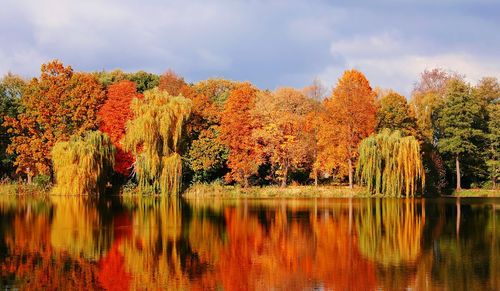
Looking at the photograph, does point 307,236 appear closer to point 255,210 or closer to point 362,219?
point 362,219

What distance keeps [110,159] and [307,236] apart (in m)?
28.5

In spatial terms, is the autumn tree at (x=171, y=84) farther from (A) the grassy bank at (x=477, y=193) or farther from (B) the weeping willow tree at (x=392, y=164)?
(A) the grassy bank at (x=477, y=193)

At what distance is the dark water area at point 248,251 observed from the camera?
1284cm

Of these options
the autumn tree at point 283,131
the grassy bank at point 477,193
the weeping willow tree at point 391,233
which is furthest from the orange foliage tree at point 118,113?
the grassy bank at point 477,193

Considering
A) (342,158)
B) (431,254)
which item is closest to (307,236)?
(431,254)

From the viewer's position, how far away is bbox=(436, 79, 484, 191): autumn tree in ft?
160

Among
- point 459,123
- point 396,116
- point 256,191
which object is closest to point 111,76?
point 256,191

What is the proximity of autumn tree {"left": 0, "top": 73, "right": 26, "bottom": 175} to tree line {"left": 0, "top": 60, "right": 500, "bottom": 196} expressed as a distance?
0.39 ft

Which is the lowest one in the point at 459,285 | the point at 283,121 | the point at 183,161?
the point at 459,285

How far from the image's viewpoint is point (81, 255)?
1617 centimetres

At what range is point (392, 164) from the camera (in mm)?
42000

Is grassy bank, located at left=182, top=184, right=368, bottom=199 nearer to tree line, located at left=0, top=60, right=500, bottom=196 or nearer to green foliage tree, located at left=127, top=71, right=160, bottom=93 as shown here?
tree line, located at left=0, top=60, right=500, bottom=196

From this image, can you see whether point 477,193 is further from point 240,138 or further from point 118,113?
point 118,113

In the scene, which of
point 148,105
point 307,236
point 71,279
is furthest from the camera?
point 148,105
